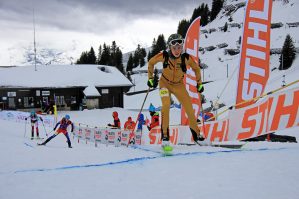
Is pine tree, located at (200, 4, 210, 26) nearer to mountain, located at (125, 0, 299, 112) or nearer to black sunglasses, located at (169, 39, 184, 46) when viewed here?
mountain, located at (125, 0, 299, 112)

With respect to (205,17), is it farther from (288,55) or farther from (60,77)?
(60,77)

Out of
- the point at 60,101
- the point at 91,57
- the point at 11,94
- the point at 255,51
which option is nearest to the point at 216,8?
the point at 91,57

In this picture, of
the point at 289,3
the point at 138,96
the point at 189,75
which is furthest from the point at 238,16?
the point at 189,75

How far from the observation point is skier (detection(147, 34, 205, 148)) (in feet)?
22.5

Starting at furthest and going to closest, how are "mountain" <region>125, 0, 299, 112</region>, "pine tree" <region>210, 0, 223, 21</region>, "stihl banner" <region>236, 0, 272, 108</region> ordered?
1. "pine tree" <region>210, 0, 223, 21</region>
2. "mountain" <region>125, 0, 299, 112</region>
3. "stihl banner" <region>236, 0, 272, 108</region>

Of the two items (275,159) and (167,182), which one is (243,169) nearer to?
(275,159)

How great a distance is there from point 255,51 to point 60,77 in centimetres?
3688

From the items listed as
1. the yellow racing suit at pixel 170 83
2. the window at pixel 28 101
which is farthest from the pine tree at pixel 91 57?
the yellow racing suit at pixel 170 83

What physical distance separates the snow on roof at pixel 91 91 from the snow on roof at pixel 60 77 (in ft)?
2.16

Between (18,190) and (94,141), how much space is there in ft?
44.5

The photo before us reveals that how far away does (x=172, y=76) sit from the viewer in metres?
7.13

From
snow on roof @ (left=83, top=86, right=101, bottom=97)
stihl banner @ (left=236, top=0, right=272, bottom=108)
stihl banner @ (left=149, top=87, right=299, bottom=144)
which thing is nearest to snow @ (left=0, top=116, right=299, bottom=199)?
stihl banner @ (left=149, top=87, right=299, bottom=144)

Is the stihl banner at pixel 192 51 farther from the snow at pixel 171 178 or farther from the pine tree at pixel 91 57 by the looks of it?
the pine tree at pixel 91 57

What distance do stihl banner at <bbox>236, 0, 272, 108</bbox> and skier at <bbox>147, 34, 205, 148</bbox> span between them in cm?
449
